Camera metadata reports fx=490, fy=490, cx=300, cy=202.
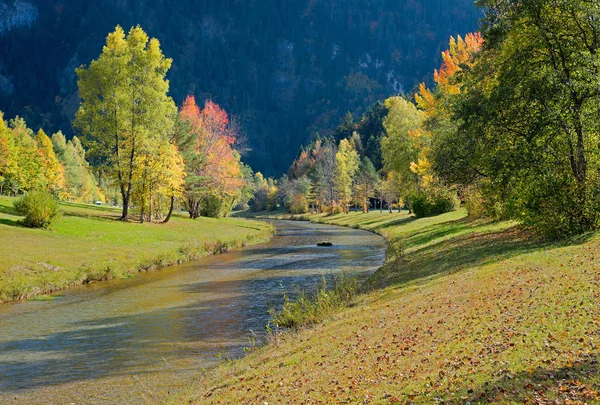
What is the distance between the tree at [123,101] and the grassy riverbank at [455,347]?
115ft

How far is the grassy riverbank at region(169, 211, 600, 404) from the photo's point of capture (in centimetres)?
852

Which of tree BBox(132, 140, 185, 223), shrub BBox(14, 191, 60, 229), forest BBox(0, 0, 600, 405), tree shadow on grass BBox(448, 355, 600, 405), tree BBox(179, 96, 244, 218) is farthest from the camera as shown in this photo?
tree BBox(179, 96, 244, 218)

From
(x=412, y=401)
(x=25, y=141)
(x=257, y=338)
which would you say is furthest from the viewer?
(x=25, y=141)

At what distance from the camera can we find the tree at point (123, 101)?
46688 mm

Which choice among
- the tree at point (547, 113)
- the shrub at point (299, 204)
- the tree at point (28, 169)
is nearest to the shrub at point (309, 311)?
the tree at point (547, 113)

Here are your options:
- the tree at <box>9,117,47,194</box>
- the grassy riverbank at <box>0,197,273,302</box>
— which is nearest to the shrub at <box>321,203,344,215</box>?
the tree at <box>9,117,47,194</box>

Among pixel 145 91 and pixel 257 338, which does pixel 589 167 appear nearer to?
pixel 257 338

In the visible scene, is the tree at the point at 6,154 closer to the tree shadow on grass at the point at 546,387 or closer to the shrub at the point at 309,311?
the shrub at the point at 309,311

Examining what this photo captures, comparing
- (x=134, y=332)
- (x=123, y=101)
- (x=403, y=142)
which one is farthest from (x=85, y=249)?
(x=403, y=142)

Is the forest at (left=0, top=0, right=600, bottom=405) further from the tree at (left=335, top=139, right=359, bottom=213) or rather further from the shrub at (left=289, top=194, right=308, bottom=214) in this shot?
the shrub at (left=289, top=194, right=308, bottom=214)

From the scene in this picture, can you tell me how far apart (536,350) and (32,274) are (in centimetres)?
2535

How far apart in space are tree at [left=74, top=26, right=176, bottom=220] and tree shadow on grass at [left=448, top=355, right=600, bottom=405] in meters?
43.4

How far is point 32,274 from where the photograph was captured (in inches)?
1037

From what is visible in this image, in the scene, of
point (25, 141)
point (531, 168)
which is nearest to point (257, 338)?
point (531, 168)
